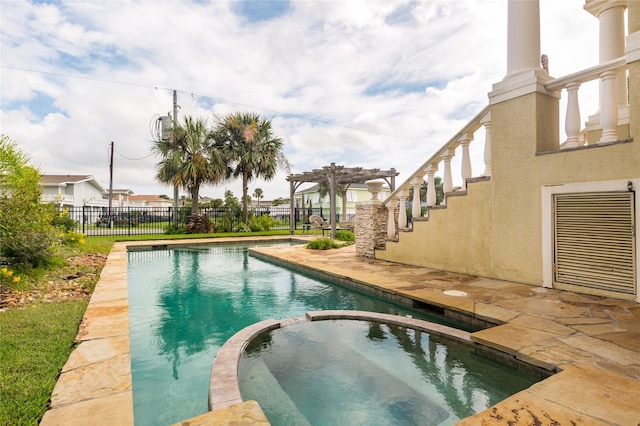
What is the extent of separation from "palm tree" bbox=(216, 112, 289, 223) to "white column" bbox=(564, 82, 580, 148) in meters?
14.3

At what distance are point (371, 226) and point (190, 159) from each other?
39.1ft

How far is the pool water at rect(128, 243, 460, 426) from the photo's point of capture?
2266 mm

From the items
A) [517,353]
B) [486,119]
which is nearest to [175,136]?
[486,119]

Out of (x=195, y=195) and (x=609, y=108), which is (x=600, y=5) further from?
(x=195, y=195)

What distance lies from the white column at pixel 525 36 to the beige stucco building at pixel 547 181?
14 millimetres

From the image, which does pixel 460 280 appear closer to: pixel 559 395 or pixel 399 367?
pixel 399 367

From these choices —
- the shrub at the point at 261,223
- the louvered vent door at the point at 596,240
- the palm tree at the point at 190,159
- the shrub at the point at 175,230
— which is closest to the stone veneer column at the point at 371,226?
the louvered vent door at the point at 596,240

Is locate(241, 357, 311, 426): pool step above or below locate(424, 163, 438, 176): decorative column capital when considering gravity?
below

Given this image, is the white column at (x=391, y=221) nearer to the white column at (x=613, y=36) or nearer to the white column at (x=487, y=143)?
the white column at (x=487, y=143)

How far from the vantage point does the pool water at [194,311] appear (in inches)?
89.2

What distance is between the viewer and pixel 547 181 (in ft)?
13.9

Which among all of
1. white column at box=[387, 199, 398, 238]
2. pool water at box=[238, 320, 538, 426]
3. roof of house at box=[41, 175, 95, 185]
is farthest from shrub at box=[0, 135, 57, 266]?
roof of house at box=[41, 175, 95, 185]

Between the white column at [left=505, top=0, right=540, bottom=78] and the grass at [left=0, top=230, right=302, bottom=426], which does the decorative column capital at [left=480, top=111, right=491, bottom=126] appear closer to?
the white column at [left=505, top=0, right=540, bottom=78]

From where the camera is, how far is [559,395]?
174 cm
